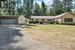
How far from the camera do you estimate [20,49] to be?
9.20 meters

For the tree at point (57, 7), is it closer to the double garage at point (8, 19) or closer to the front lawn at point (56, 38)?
the double garage at point (8, 19)

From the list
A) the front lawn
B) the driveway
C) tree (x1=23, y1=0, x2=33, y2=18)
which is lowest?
the front lawn

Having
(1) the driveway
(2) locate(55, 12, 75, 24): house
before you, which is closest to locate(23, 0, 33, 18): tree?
(2) locate(55, 12, 75, 24): house

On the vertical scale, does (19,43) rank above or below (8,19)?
below

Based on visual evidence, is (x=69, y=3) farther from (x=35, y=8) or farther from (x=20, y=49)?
(x=20, y=49)

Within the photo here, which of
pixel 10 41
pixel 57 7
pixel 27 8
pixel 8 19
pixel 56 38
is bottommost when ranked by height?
pixel 56 38

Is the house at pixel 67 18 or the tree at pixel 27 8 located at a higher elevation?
the tree at pixel 27 8

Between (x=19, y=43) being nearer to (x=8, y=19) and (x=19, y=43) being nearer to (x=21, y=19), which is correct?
(x=8, y=19)

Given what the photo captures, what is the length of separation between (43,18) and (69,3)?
15.0 meters

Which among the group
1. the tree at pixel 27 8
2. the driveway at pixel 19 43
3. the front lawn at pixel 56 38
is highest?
the tree at pixel 27 8

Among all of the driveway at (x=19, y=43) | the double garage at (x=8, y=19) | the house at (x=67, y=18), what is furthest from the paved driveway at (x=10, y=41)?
the double garage at (x=8, y=19)

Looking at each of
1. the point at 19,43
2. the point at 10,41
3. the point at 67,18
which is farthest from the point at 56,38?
the point at 67,18

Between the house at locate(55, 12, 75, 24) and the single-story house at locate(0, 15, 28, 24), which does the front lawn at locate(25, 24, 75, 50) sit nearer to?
the house at locate(55, 12, 75, 24)

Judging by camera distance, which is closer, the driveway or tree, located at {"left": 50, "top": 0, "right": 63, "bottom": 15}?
the driveway
